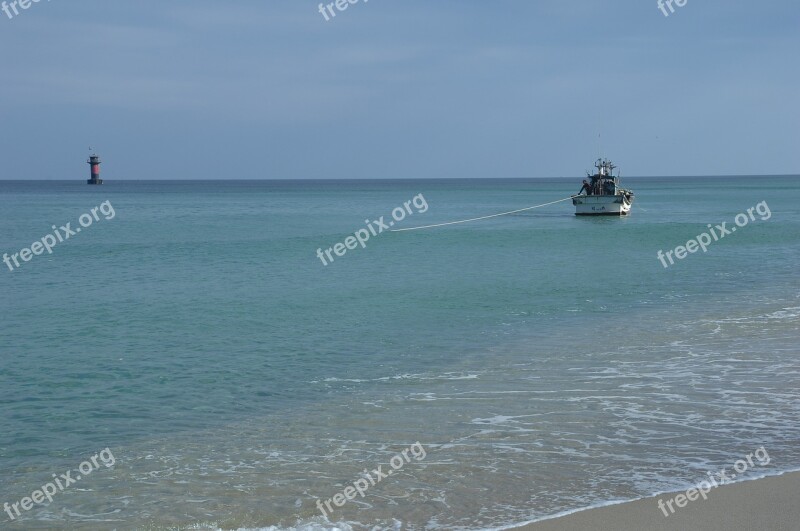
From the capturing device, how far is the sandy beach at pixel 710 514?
7.15 meters

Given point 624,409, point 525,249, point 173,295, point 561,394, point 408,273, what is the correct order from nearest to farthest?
point 624,409, point 561,394, point 173,295, point 408,273, point 525,249

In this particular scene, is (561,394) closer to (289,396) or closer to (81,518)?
(289,396)

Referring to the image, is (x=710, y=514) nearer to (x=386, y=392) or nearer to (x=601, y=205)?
(x=386, y=392)

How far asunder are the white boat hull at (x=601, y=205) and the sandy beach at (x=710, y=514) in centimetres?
5487

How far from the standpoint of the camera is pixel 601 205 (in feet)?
203

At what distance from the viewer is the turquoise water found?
324 inches

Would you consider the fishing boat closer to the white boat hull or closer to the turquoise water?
the white boat hull

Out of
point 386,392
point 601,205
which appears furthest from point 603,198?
point 386,392

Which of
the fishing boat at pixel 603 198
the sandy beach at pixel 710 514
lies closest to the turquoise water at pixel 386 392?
the sandy beach at pixel 710 514

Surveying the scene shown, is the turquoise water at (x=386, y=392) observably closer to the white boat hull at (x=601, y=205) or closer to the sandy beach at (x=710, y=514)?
the sandy beach at (x=710, y=514)

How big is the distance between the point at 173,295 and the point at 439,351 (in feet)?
37.6

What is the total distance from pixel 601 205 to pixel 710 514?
56020 mm

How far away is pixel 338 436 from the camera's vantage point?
33.0 ft

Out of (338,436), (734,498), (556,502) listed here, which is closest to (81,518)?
(338,436)
